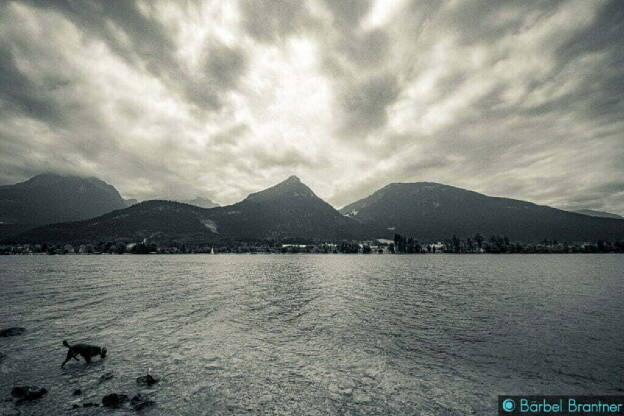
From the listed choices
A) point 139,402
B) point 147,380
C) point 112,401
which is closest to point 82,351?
point 147,380

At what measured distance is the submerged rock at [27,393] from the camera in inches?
599

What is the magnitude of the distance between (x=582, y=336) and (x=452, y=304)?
1785cm

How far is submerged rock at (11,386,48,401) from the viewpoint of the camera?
1522 cm

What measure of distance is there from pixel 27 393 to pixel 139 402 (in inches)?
261

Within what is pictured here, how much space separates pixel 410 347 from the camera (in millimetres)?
24922

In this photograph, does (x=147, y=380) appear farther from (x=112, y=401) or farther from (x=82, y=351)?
(x=82, y=351)

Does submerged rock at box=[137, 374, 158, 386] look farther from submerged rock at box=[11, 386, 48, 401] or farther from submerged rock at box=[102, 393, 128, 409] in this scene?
submerged rock at box=[11, 386, 48, 401]

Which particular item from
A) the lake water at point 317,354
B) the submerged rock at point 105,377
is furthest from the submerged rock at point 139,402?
the submerged rock at point 105,377

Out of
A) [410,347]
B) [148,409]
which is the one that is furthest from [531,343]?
[148,409]

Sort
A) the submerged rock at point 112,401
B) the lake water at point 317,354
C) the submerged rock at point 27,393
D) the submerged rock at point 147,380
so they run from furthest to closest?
the submerged rock at point 147,380, the lake water at point 317,354, the submerged rock at point 27,393, the submerged rock at point 112,401

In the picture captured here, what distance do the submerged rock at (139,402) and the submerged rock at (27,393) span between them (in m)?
5.61

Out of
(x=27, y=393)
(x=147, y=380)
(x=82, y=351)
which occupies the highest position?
(x=82, y=351)

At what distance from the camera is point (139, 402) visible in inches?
591

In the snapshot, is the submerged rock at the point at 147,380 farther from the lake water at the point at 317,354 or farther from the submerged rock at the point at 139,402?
the submerged rock at the point at 139,402
